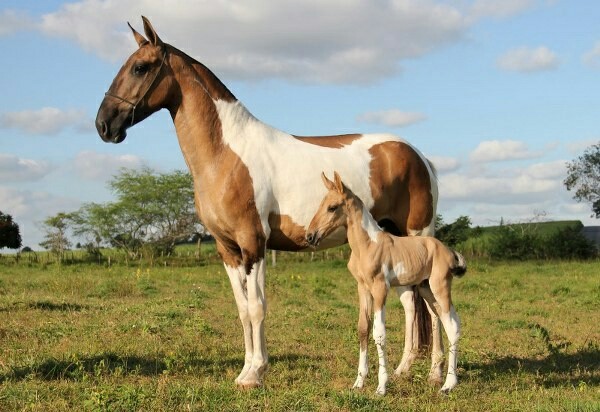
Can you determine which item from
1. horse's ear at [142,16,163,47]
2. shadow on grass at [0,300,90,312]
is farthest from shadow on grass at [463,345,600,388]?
shadow on grass at [0,300,90,312]

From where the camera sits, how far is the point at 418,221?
26.1 ft

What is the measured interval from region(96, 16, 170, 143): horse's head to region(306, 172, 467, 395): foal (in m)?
2.01

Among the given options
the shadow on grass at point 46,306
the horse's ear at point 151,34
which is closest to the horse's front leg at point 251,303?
the horse's ear at point 151,34

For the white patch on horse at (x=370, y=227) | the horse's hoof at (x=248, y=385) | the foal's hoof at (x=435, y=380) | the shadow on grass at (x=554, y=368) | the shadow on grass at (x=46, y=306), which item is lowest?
the shadow on grass at (x=554, y=368)

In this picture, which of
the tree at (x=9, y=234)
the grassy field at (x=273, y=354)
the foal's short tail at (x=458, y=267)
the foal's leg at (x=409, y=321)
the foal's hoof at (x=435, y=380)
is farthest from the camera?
the tree at (x=9, y=234)

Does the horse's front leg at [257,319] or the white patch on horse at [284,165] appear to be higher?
the white patch on horse at [284,165]

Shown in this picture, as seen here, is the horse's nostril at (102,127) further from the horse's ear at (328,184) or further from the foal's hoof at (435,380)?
the foal's hoof at (435,380)

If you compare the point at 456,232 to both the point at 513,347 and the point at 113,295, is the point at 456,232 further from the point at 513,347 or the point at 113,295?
the point at 513,347

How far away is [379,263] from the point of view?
6.61 metres

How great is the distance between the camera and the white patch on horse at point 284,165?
6992mm

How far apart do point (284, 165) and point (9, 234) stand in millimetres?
38231

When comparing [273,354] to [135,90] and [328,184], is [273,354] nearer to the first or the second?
[328,184]

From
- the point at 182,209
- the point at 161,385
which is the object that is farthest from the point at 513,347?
the point at 182,209

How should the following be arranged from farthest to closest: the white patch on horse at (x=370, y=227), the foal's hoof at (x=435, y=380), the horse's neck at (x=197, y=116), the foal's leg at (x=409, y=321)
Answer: the foal's leg at (x=409, y=321) → the foal's hoof at (x=435, y=380) → the horse's neck at (x=197, y=116) → the white patch on horse at (x=370, y=227)
